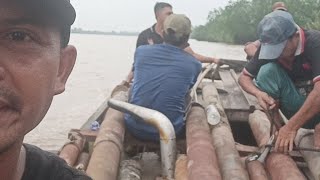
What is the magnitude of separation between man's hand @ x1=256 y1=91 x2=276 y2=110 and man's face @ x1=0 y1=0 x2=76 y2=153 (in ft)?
10.7

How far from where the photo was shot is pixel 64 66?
1.38 meters

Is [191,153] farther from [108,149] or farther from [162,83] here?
[162,83]

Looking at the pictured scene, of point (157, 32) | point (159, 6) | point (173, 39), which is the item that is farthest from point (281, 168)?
point (159, 6)

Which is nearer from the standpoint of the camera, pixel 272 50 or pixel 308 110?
pixel 308 110

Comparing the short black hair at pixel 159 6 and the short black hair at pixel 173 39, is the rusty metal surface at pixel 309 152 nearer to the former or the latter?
the short black hair at pixel 173 39

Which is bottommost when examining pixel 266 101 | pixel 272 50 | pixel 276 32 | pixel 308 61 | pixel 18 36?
pixel 266 101

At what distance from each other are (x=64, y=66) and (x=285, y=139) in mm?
2707

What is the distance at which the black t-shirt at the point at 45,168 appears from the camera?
1.36 m

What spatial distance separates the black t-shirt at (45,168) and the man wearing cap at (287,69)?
102 inches

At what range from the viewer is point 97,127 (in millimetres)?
4824

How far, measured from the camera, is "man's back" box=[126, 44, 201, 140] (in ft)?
14.8

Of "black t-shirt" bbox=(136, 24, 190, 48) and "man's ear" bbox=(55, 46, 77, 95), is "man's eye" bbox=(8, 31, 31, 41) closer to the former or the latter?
"man's ear" bbox=(55, 46, 77, 95)

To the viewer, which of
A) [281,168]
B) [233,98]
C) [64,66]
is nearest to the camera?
[64,66]

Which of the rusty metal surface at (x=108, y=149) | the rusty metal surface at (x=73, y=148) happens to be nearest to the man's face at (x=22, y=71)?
the rusty metal surface at (x=108, y=149)
